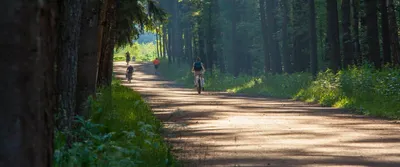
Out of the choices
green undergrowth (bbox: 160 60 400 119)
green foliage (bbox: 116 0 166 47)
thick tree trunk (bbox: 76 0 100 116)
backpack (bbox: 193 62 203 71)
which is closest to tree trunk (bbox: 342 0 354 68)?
green undergrowth (bbox: 160 60 400 119)

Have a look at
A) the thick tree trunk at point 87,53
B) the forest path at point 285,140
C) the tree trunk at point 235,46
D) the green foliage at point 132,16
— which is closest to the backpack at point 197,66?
the green foliage at point 132,16

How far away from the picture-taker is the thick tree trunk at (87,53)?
13.9m

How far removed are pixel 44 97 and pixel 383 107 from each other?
1828cm

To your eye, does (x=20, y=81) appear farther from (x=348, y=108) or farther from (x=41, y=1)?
(x=348, y=108)

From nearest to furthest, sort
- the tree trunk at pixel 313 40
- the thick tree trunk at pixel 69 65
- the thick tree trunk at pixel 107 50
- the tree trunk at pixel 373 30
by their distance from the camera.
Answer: the thick tree trunk at pixel 69 65, the thick tree trunk at pixel 107 50, the tree trunk at pixel 373 30, the tree trunk at pixel 313 40

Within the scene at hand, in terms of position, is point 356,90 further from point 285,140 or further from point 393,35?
point 285,140

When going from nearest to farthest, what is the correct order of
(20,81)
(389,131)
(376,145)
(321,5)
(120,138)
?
(20,81) → (120,138) → (376,145) → (389,131) → (321,5)

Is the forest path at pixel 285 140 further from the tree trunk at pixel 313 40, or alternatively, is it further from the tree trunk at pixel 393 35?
the tree trunk at pixel 313 40

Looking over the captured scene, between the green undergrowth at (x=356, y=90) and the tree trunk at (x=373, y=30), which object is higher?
the tree trunk at (x=373, y=30)

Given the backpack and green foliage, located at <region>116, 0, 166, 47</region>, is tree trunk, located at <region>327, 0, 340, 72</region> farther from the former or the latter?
green foliage, located at <region>116, 0, 166, 47</region>

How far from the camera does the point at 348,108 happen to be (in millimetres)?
24844

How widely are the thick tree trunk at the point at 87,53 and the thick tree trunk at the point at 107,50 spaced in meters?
7.46

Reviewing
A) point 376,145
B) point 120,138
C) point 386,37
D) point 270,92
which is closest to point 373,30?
point 386,37

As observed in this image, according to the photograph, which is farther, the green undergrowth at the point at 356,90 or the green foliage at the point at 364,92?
the green undergrowth at the point at 356,90
